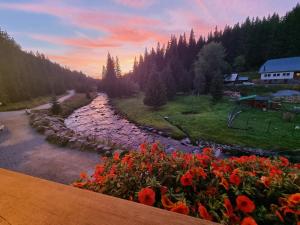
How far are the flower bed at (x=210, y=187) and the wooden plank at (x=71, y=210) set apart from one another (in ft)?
1.47

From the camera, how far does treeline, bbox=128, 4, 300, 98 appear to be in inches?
1720

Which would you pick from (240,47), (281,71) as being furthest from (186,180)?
(240,47)

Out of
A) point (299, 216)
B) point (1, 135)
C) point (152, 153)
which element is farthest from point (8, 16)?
point (1, 135)

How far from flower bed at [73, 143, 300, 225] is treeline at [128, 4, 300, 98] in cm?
3653

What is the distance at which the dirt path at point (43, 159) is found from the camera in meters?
5.42

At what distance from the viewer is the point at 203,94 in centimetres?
3447

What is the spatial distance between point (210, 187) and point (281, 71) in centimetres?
4602

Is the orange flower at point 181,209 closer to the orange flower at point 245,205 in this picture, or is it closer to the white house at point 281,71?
the orange flower at point 245,205

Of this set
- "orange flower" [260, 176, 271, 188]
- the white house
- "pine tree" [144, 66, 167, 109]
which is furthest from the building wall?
"orange flower" [260, 176, 271, 188]

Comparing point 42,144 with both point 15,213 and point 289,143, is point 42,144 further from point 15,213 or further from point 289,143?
point 289,143

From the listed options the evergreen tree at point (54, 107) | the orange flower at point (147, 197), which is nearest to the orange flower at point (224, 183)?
the orange flower at point (147, 197)

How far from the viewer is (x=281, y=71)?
36406 mm

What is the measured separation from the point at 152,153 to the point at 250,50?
2317 inches

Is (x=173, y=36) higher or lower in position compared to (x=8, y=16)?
higher
